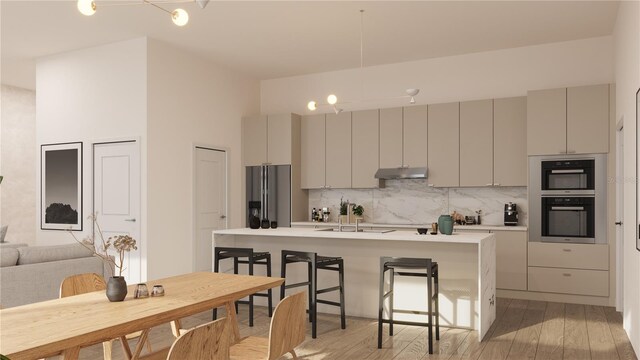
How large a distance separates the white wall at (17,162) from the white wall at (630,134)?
339 inches

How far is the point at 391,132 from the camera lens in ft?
23.6

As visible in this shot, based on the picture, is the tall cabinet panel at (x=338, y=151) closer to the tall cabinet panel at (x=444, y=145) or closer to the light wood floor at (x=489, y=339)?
the tall cabinet panel at (x=444, y=145)

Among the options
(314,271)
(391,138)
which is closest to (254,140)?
(391,138)

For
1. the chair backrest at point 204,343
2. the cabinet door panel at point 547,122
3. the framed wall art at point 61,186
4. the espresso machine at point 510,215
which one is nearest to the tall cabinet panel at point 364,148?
the espresso machine at point 510,215

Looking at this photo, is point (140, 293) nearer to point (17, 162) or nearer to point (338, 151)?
point (338, 151)

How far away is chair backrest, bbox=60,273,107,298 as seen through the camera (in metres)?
3.16

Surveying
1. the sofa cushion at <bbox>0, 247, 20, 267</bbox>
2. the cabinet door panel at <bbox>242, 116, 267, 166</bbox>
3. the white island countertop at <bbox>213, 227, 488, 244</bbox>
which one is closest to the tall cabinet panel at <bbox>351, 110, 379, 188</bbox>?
the cabinet door panel at <bbox>242, 116, 267, 166</bbox>

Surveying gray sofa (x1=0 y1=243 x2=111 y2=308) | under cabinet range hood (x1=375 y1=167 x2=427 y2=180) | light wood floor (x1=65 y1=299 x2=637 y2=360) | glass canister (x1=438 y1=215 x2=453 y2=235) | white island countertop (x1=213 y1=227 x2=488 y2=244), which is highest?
under cabinet range hood (x1=375 y1=167 x2=427 y2=180)

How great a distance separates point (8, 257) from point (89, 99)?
117 inches

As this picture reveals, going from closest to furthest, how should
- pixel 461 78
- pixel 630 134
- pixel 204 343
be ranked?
pixel 204 343, pixel 630 134, pixel 461 78

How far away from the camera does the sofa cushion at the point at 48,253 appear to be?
4.42 metres

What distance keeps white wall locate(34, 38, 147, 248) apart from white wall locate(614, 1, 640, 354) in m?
5.07

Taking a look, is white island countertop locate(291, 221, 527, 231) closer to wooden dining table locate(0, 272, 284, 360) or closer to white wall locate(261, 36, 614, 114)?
white wall locate(261, 36, 614, 114)

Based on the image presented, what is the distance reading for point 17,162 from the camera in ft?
28.6
